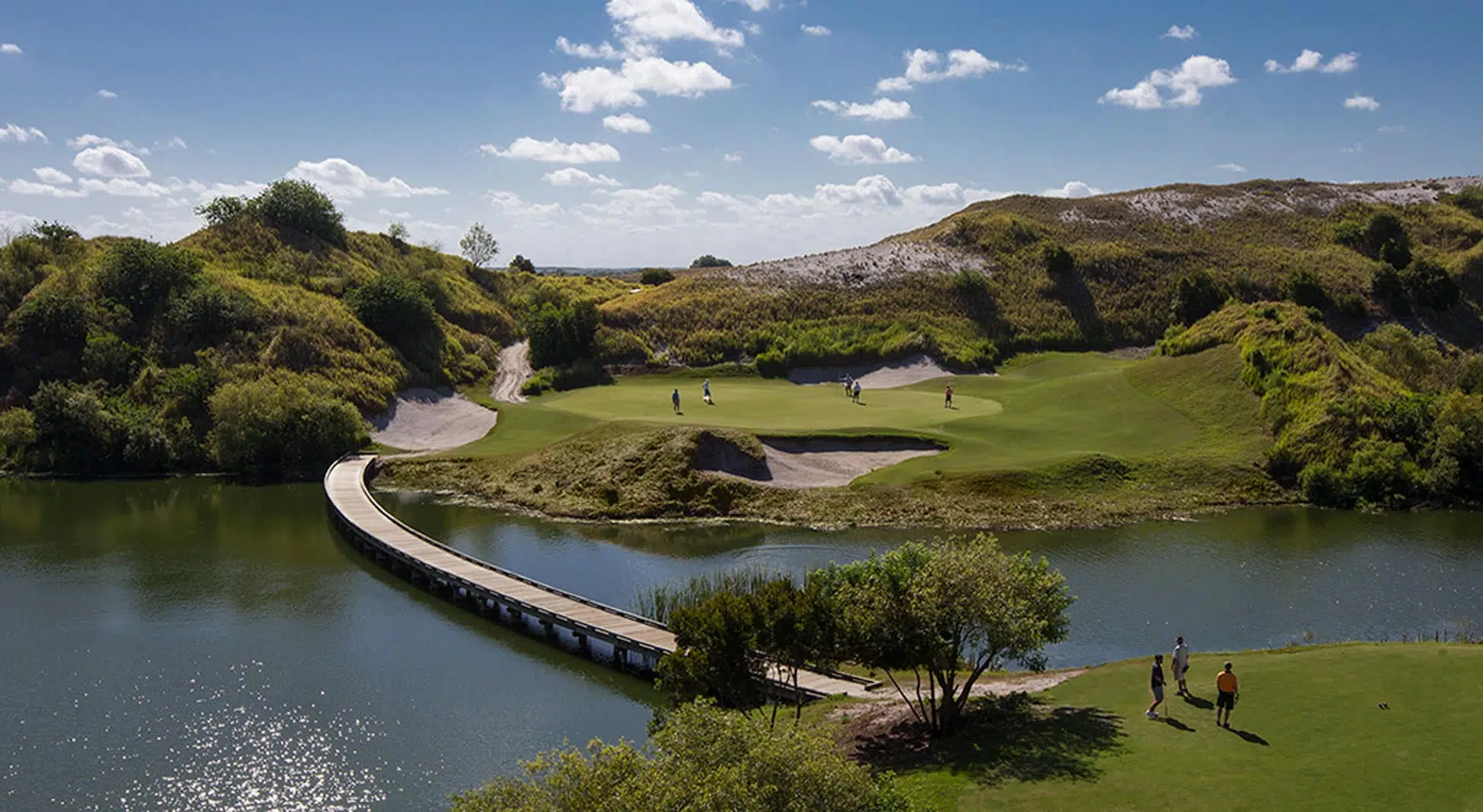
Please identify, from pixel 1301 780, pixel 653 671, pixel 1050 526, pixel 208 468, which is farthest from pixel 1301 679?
pixel 208 468

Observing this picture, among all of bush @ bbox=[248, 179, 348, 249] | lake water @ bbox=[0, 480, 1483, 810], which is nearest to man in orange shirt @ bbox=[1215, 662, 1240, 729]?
lake water @ bbox=[0, 480, 1483, 810]

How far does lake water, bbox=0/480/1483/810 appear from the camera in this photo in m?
31.2

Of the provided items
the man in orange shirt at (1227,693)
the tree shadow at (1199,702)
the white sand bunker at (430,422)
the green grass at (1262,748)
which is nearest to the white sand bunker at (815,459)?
the white sand bunker at (430,422)

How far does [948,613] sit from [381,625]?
26.8 m

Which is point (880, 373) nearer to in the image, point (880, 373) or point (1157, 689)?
point (880, 373)

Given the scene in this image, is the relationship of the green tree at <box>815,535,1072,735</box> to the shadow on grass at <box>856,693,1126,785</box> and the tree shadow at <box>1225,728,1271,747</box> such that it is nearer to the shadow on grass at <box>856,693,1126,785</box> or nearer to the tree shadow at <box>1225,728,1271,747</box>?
the shadow on grass at <box>856,693,1126,785</box>

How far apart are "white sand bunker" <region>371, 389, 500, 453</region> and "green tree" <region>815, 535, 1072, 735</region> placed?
56.3m

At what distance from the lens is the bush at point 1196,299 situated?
100188mm

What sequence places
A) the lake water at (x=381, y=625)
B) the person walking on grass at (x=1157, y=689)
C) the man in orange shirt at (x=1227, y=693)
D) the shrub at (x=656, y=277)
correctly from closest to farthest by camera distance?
1. the man in orange shirt at (x=1227, y=693)
2. the person walking on grass at (x=1157, y=689)
3. the lake water at (x=381, y=625)
4. the shrub at (x=656, y=277)

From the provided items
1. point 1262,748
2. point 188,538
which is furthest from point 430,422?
point 1262,748

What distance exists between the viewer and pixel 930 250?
122500mm

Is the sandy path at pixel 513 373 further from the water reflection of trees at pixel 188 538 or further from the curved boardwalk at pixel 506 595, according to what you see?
the curved boardwalk at pixel 506 595

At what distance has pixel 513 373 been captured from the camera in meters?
101

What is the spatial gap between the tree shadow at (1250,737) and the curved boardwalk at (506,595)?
11.6m
